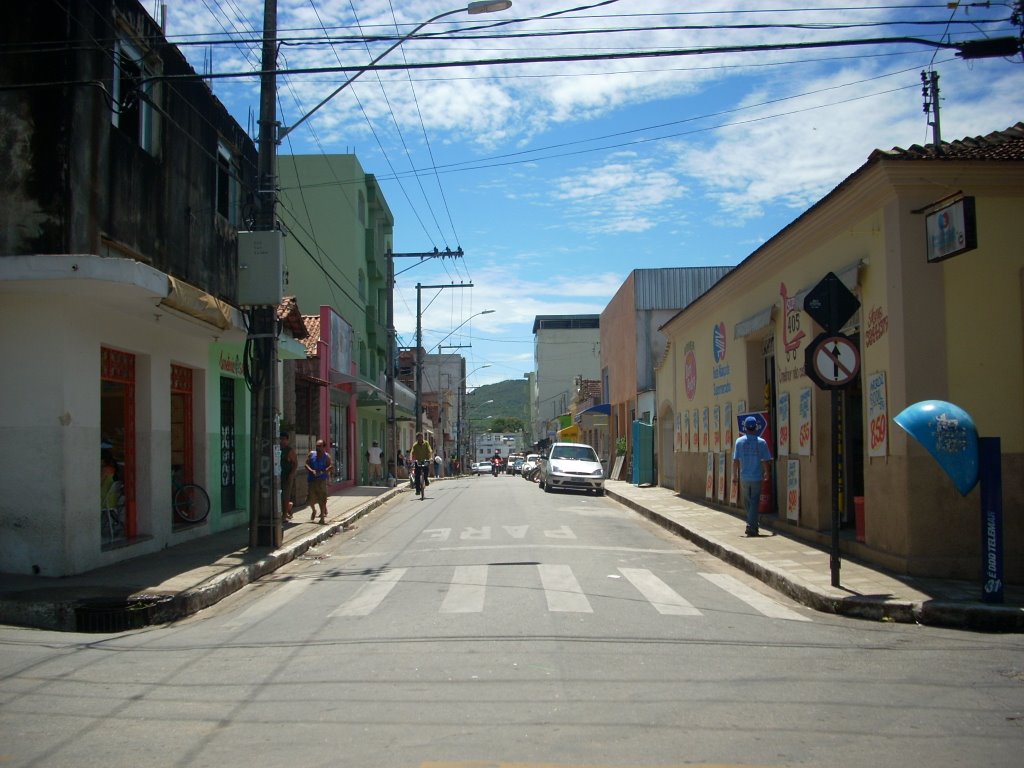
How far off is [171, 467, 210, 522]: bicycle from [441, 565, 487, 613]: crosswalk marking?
19.7 feet

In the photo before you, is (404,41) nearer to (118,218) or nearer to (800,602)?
(118,218)

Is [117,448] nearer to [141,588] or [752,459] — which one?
[141,588]

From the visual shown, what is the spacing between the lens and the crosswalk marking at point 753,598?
9.23 meters

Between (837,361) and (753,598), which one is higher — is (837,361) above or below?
above

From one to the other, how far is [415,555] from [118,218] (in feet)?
20.1

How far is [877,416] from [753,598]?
3032mm

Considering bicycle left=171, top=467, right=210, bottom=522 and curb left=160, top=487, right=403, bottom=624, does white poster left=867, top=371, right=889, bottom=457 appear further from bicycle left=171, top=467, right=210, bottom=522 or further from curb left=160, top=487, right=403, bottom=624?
bicycle left=171, top=467, right=210, bottom=522

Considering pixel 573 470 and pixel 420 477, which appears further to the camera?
pixel 573 470

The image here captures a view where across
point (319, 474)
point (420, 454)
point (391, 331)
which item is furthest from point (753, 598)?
point (391, 331)

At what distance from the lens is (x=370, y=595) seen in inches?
403

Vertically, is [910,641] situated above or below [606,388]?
below

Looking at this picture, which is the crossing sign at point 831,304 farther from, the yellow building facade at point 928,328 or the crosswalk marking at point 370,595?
the crosswalk marking at point 370,595

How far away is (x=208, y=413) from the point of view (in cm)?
1648

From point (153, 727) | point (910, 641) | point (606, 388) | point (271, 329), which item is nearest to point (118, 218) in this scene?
point (271, 329)
